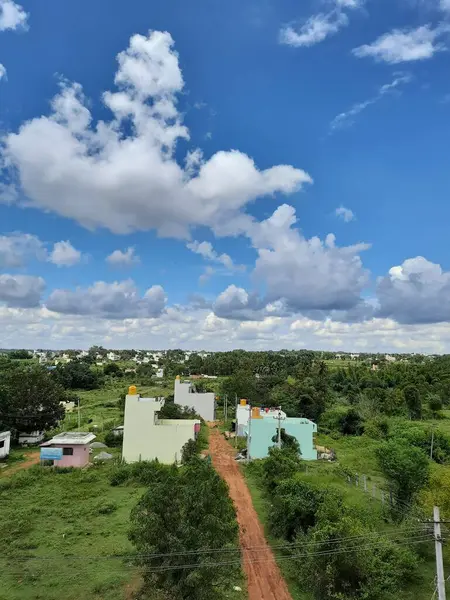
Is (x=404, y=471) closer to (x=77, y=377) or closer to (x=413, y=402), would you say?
(x=413, y=402)

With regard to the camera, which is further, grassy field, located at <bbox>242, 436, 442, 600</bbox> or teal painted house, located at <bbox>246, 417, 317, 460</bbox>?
teal painted house, located at <bbox>246, 417, 317, 460</bbox>

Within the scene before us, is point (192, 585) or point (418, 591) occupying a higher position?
point (192, 585)

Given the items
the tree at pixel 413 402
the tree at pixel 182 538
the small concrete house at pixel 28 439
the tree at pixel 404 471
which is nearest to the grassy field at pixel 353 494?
the tree at pixel 404 471

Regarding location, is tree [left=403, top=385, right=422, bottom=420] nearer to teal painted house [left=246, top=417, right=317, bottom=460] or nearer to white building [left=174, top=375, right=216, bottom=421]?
white building [left=174, top=375, right=216, bottom=421]

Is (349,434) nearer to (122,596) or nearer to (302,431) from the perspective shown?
(302,431)

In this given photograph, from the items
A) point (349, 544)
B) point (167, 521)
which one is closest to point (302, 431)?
point (349, 544)

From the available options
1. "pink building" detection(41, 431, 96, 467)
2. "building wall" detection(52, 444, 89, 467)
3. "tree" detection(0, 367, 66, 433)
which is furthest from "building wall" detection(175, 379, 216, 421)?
"pink building" detection(41, 431, 96, 467)
